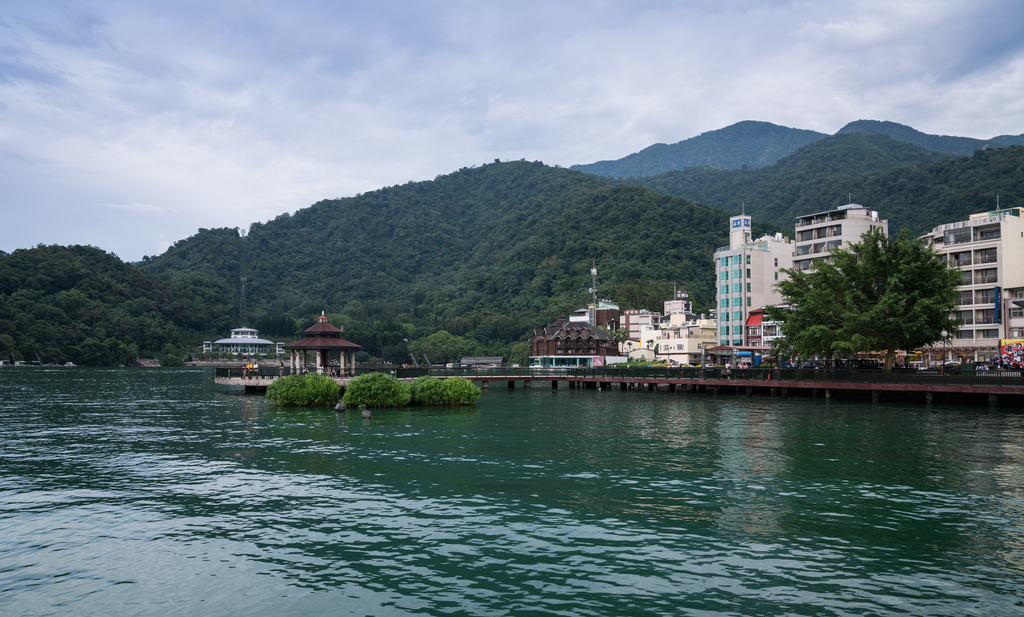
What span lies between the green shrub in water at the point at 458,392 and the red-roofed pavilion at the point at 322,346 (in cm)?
1564

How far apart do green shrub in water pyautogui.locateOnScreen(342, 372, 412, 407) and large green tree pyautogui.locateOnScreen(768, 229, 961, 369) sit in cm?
3696

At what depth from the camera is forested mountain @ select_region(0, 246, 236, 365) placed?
145750 mm

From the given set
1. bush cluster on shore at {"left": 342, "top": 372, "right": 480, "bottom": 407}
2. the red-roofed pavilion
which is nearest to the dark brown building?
the red-roofed pavilion

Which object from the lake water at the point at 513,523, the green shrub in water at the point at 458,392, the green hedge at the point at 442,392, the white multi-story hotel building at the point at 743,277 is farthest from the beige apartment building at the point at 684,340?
the lake water at the point at 513,523

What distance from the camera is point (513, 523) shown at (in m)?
17.8

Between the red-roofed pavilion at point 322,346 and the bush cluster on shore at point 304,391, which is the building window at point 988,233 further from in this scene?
the bush cluster on shore at point 304,391

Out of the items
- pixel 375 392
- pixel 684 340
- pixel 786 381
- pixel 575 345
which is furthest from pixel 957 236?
pixel 375 392

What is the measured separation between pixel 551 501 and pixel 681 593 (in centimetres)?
780

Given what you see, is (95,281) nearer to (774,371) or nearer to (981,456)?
(774,371)

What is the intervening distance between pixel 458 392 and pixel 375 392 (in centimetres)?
768

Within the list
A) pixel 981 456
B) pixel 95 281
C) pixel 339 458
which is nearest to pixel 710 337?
pixel 981 456

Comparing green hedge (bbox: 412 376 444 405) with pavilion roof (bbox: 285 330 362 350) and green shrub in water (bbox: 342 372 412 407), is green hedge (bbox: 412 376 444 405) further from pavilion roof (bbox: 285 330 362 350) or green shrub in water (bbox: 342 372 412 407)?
pavilion roof (bbox: 285 330 362 350)

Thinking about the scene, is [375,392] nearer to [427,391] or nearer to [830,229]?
[427,391]

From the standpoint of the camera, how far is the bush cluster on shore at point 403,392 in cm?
5084
